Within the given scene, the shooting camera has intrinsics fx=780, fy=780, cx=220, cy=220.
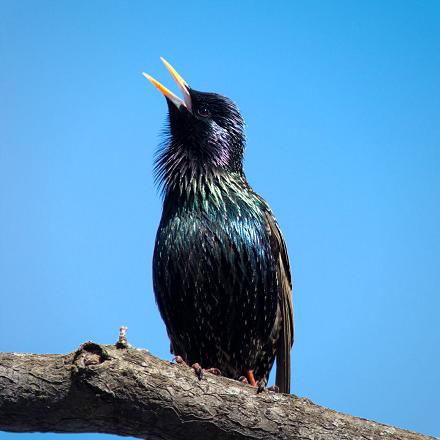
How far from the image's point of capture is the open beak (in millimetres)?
6172

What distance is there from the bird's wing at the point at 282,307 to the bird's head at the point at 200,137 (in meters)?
0.59

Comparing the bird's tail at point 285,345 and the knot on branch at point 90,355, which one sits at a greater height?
the bird's tail at point 285,345

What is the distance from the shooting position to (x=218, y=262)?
5367mm

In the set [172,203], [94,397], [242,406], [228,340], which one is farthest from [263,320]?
[94,397]

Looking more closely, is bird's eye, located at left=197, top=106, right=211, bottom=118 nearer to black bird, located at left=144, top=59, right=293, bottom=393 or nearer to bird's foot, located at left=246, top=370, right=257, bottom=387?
black bird, located at left=144, top=59, right=293, bottom=393

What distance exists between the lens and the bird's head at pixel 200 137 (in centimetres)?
591

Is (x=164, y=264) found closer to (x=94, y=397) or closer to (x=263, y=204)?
(x=263, y=204)

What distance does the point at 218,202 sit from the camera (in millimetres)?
5645

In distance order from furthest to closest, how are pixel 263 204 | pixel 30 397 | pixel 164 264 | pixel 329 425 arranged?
pixel 263 204, pixel 164 264, pixel 329 425, pixel 30 397

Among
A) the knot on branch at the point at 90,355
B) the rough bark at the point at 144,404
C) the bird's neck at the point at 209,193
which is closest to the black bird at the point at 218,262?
the bird's neck at the point at 209,193

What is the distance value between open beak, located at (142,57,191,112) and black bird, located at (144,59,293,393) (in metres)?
0.08

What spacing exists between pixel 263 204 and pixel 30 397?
271 cm

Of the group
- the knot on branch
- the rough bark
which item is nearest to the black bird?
the rough bark

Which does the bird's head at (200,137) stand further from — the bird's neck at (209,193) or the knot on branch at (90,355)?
the knot on branch at (90,355)
